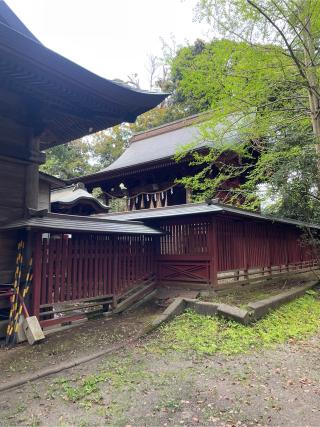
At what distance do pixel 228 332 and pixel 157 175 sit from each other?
417 inches

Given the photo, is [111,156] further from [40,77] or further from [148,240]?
[40,77]

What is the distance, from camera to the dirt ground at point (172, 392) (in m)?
3.05

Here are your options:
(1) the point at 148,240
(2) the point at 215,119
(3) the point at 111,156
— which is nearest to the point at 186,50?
(2) the point at 215,119

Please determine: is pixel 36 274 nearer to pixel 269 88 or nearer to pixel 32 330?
pixel 32 330

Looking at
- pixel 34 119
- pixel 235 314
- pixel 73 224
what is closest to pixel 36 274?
pixel 73 224

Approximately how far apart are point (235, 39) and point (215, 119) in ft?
6.17

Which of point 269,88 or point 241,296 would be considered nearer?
point 269,88

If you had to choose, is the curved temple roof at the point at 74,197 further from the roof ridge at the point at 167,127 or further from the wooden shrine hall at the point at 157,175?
the roof ridge at the point at 167,127

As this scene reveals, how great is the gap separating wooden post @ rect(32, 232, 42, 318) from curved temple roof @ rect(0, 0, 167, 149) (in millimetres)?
1995

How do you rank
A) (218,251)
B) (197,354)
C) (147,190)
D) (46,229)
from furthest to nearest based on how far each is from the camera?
(147,190), (218,251), (46,229), (197,354)

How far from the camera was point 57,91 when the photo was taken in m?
4.58

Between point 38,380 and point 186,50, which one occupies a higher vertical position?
point 186,50

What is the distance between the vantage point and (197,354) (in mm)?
4855

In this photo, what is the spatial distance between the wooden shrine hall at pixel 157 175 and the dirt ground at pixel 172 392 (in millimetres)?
7852
